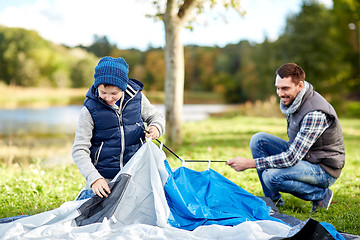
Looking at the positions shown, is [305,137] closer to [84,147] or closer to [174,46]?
[84,147]

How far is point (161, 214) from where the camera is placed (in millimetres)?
2830

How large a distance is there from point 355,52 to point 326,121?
28.4 metres

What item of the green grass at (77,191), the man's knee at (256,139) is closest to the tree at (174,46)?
the green grass at (77,191)

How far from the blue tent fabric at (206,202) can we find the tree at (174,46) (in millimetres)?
4676

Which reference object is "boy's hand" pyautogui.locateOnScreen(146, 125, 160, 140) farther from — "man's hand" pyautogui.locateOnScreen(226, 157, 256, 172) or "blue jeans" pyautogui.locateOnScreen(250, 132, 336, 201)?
"blue jeans" pyautogui.locateOnScreen(250, 132, 336, 201)

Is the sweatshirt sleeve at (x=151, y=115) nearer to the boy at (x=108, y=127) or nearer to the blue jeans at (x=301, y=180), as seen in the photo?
the boy at (x=108, y=127)

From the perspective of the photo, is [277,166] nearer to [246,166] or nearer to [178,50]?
[246,166]

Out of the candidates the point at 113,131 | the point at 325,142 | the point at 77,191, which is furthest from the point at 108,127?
the point at 325,142

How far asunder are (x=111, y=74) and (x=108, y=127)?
515mm

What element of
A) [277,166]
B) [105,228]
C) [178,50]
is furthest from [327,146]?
[178,50]

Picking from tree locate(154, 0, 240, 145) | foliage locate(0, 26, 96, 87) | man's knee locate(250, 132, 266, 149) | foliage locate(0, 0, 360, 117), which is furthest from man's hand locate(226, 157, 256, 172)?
foliage locate(0, 26, 96, 87)

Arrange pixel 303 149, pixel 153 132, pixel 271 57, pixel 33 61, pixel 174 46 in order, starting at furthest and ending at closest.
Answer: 1. pixel 33 61
2. pixel 271 57
3. pixel 174 46
4. pixel 303 149
5. pixel 153 132

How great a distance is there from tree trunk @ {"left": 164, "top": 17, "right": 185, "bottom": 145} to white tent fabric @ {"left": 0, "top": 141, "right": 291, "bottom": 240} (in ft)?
15.5

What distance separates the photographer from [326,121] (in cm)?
332
